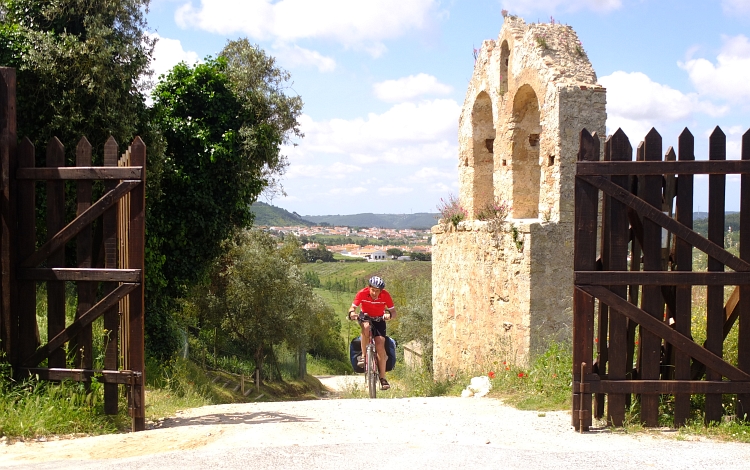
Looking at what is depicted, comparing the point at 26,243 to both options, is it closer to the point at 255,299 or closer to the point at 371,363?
the point at 371,363

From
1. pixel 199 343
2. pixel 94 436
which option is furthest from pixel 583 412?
pixel 199 343

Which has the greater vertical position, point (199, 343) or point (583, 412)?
point (583, 412)

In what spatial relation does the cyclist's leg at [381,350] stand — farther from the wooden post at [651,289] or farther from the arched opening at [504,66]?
the arched opening at [504,66]

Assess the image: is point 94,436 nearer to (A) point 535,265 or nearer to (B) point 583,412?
(B) point 583,412

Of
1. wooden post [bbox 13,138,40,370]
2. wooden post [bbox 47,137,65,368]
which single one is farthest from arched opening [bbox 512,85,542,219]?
wooden post [bbox 13,138,40,370]

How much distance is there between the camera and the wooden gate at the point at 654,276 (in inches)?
213

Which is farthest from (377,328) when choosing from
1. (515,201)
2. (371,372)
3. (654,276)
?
(654,276)

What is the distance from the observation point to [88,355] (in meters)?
5.76

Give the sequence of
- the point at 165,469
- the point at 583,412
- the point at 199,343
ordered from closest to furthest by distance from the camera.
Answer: the point at 165,469 < the point at 583,412 < the point at 199,343

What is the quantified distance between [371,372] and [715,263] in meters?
5.35

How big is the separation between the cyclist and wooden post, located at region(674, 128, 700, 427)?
4.69 meters

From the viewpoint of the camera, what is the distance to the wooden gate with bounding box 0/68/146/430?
5617mm

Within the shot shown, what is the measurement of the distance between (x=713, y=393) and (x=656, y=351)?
23.1 inches

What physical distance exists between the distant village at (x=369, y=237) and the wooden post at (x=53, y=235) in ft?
217
